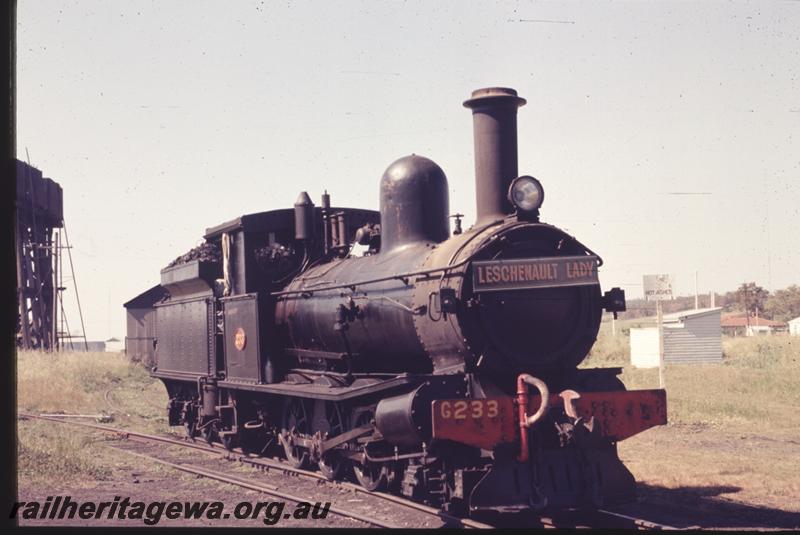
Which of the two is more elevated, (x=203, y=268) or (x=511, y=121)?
(x=511, y=121)

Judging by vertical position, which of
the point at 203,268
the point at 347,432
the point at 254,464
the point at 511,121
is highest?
the point at 511,121

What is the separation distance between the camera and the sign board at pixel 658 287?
14.9 metres

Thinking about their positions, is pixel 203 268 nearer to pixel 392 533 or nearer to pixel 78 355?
pixel 392 533

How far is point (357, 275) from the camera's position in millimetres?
10586

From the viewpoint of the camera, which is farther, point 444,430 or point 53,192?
point 53,192

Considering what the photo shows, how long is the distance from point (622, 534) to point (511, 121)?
166 inches

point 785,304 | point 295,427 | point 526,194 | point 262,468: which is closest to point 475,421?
point 526,194

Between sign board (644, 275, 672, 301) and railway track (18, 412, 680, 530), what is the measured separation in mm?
6723

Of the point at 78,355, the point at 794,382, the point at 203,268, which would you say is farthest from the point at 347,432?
the point at 78,355

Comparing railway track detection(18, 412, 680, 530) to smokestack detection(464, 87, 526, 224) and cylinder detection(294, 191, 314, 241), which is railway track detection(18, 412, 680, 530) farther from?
cylinder detection(294, 191, 314, 241)

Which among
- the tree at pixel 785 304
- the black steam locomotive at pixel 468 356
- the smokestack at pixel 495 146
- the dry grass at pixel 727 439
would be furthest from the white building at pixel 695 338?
the tree at pixel 785 304

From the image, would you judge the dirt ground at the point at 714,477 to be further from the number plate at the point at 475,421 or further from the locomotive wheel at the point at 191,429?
the locomotive wheel at the point at 191,429

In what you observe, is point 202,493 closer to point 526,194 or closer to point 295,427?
point 295,427

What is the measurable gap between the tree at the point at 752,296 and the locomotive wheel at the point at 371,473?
232ft
